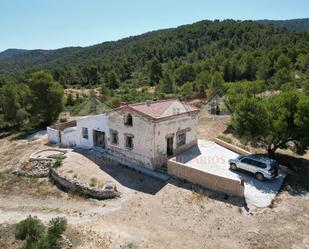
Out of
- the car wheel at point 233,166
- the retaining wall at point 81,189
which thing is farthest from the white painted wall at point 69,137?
the car wheel at point 233,166

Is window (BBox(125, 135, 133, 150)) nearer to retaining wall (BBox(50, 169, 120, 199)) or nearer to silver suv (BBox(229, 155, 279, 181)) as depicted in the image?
retaining wall (BBox(50, 169, 120, 199))

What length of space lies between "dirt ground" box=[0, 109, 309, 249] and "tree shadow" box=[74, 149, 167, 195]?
0.25 ft

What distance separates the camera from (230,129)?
35.2 meters

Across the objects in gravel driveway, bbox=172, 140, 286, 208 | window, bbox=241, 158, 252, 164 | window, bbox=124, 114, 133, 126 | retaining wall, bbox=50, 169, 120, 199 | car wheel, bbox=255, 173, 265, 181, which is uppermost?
window, bbox=124, 114, 133, 126

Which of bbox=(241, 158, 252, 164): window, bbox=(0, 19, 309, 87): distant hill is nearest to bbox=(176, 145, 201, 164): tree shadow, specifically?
bbox=(241, 158, 252, 164): window

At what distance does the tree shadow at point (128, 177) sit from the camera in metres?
22.2

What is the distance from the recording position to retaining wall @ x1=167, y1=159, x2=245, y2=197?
1973 centimetres

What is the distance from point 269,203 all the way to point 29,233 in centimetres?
1364

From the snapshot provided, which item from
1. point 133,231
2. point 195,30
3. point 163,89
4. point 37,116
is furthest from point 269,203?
point 195,30

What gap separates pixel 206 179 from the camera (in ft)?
70.0

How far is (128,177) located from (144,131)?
3.85 metres

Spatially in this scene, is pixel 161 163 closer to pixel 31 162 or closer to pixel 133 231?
pixel 133 231

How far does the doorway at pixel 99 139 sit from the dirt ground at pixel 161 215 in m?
4.88

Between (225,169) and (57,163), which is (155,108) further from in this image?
(57,163)
